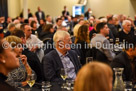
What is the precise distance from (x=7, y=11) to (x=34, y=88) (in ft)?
48.7

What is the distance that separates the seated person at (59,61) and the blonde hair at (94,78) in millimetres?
2369

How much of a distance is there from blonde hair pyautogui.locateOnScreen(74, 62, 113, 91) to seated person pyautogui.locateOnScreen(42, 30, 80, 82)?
237 centimetres

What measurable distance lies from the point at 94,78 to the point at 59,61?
2607mm

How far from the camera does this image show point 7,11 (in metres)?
17.4

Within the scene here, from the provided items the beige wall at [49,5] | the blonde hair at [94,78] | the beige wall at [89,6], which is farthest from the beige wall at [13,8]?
the blonde hair at [94,78]

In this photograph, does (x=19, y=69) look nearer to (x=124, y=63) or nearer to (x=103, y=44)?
(x=124, y=63)

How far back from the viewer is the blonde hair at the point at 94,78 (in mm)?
1311

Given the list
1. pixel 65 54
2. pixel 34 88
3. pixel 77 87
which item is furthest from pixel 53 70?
pixel 77 87

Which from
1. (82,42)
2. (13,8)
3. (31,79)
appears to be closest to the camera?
(31,79)

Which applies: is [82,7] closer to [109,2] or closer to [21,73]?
[109,2]

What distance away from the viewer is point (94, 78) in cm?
131

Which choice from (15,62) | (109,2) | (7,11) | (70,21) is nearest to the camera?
(15,62)

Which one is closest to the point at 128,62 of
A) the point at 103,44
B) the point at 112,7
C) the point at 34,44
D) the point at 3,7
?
the point at 103,44

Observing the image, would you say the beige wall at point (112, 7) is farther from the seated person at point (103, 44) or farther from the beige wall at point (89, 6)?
the seated person at point (103, 44)
